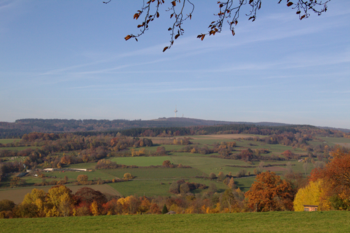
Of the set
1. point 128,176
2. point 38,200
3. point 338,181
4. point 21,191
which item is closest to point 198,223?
point 338,181

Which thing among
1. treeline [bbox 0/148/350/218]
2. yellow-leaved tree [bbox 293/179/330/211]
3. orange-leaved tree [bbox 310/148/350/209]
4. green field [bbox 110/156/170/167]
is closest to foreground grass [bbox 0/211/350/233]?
orange-leaved tree [bbox 310/148/350/209]

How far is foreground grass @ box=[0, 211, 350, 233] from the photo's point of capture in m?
11.6

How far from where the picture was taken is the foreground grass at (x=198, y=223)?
11.6 m

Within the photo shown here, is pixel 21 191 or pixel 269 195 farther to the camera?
pixel 21 191

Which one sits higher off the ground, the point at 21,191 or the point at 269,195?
the point at 269,195

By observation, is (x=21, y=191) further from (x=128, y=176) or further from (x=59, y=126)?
(x=59, y=126)

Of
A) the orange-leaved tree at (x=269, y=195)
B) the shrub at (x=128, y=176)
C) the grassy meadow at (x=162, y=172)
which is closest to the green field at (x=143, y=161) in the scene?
the grassy meadow at (x=162, y=172)

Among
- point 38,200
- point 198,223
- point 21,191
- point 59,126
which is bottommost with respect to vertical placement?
point 21,191

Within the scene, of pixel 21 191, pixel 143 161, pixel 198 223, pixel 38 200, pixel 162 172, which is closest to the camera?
pixel 198 223

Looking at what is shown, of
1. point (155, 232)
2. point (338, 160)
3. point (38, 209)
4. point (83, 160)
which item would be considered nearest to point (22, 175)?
point (83, 160)

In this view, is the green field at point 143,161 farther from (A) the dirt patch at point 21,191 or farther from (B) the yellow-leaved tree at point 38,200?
(B) the yellow-leaved tree at point 38,200

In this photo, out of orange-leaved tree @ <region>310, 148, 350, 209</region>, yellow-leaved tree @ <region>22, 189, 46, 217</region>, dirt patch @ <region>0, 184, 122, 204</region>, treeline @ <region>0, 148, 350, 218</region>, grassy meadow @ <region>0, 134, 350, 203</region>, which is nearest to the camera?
orange-leaved tree @ <region>310, 148, 350, 209</region>

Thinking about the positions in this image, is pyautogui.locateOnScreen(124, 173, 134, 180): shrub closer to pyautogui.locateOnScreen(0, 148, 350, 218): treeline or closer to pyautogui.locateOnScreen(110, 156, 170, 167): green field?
pyautogui.locateOnScreen(110, 156, 170, 167): green field

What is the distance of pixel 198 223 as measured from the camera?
13.1 metres
